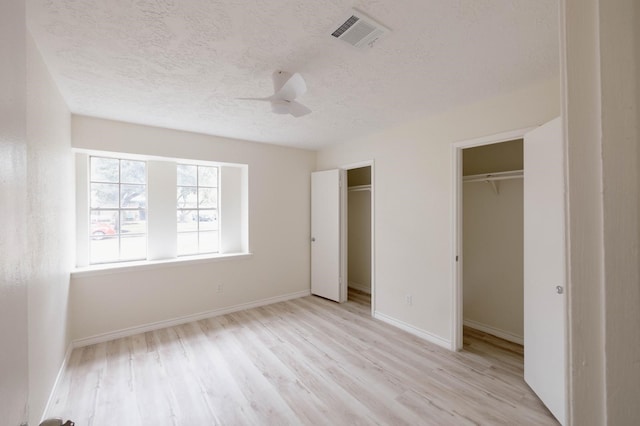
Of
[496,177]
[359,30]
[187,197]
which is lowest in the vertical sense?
[187,197]

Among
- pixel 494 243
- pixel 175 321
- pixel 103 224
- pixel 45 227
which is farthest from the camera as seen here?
pixel 175 321

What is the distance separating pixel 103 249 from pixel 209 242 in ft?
4.12

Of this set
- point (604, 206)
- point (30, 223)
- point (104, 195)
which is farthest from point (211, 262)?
point (604, 206)

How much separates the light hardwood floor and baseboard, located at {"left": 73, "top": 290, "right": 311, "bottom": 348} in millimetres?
92

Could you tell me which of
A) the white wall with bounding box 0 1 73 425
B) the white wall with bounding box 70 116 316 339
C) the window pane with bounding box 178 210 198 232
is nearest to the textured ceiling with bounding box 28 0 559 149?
the white wall with bounding box 0 1 73 425

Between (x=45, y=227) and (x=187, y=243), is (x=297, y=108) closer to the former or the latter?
(x=45, y=227)

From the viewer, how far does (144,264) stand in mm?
3387

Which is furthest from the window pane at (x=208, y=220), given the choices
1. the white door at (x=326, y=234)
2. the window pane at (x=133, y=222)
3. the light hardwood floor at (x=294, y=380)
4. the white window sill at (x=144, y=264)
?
the white door at (x=326, y=234)

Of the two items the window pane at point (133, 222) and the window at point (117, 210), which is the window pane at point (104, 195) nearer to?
the window at point (117, 210)

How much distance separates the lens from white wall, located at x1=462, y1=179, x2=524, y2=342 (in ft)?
10.1

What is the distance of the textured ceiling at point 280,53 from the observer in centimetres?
147

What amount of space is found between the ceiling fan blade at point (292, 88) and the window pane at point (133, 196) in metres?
2.58

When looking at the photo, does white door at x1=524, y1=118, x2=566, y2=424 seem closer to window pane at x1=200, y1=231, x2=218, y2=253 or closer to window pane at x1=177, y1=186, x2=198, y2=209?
window pane at x1=200, y1=231, x2=218, y2=253

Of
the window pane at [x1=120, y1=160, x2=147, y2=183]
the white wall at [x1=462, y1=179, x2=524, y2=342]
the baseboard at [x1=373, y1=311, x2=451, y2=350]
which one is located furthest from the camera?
the window pane at [x1=120, y1=160, x2=147, y2=183]
